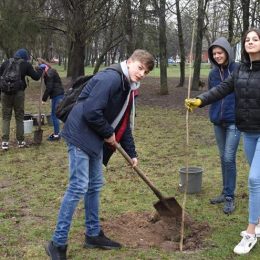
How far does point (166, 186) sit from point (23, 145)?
3975 millimetres

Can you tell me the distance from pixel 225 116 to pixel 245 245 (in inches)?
58.6

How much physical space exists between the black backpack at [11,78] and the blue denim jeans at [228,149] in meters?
4.64

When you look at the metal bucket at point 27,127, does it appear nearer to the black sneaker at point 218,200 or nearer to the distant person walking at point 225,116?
the black sneaker at point 218,200

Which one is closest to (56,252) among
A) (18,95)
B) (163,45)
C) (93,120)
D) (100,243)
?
(100,243)

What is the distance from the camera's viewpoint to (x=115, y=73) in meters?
3.89

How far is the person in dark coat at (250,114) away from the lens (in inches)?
170

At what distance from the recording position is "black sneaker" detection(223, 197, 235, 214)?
5457mm

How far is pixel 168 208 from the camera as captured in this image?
16.1 ft

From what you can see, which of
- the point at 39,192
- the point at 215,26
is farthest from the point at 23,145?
the point at 215,26

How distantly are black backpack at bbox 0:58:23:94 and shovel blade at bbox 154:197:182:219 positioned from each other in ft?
16.0

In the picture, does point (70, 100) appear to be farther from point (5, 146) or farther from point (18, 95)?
point (5, 146)

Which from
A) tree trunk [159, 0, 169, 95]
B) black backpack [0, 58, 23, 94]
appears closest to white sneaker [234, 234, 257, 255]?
black backpack [0, 58, 23, 94]

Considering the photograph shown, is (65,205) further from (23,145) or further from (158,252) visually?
(23,145)

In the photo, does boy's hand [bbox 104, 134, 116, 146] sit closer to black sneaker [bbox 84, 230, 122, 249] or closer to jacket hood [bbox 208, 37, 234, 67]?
black sneaker [bbox 84, 230, 122, 249]
